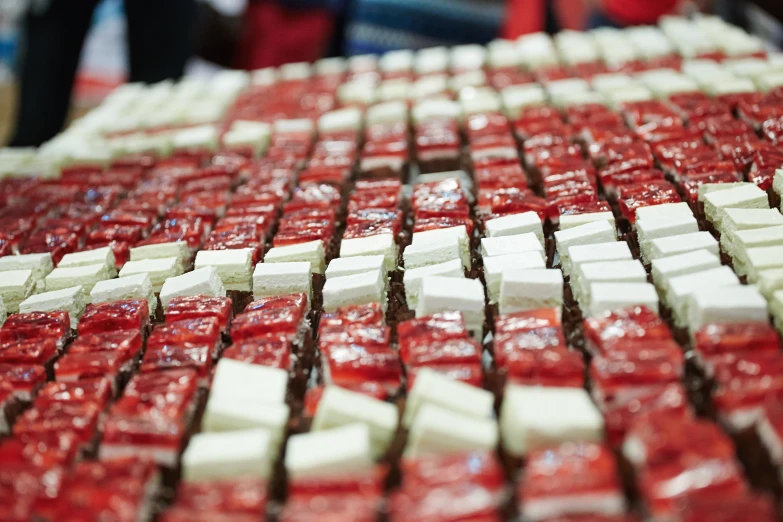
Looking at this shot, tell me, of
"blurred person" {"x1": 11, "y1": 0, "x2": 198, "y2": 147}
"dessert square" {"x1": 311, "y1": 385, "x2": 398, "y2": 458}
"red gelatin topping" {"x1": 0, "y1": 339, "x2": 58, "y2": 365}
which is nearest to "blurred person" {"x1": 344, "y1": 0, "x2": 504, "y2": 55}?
"blurred person" {"x1": 11, "y1": 0, "x2": 198, "y2": 147}

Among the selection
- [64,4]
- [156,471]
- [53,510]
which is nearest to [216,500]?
[156,471]

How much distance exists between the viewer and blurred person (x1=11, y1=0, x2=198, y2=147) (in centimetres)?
479

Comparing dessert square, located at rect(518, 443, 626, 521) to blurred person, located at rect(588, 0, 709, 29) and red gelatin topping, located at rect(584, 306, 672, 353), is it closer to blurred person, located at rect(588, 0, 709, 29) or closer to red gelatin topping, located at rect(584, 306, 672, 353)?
red gelatin topping, located at rect(584, 306, 672, 353)

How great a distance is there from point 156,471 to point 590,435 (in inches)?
37.2

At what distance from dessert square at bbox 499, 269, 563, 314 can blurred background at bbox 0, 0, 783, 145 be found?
3.13 metres

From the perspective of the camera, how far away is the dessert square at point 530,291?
6.72 ft

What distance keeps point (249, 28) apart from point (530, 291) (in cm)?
501

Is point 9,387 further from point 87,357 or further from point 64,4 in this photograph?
point 64,4

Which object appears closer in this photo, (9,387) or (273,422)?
(273,422)

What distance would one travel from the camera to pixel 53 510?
1.56 m

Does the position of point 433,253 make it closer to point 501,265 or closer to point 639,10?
point 501,265

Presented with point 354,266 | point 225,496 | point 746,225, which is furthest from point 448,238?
point 225,496

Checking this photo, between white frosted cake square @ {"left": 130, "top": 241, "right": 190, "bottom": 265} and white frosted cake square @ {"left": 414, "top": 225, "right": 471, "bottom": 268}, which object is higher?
white frosted cake square @ {"left": 414, "top": 225, "right": 471, "bottom": 268}

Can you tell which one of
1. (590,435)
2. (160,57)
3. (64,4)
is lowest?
(160,57)
